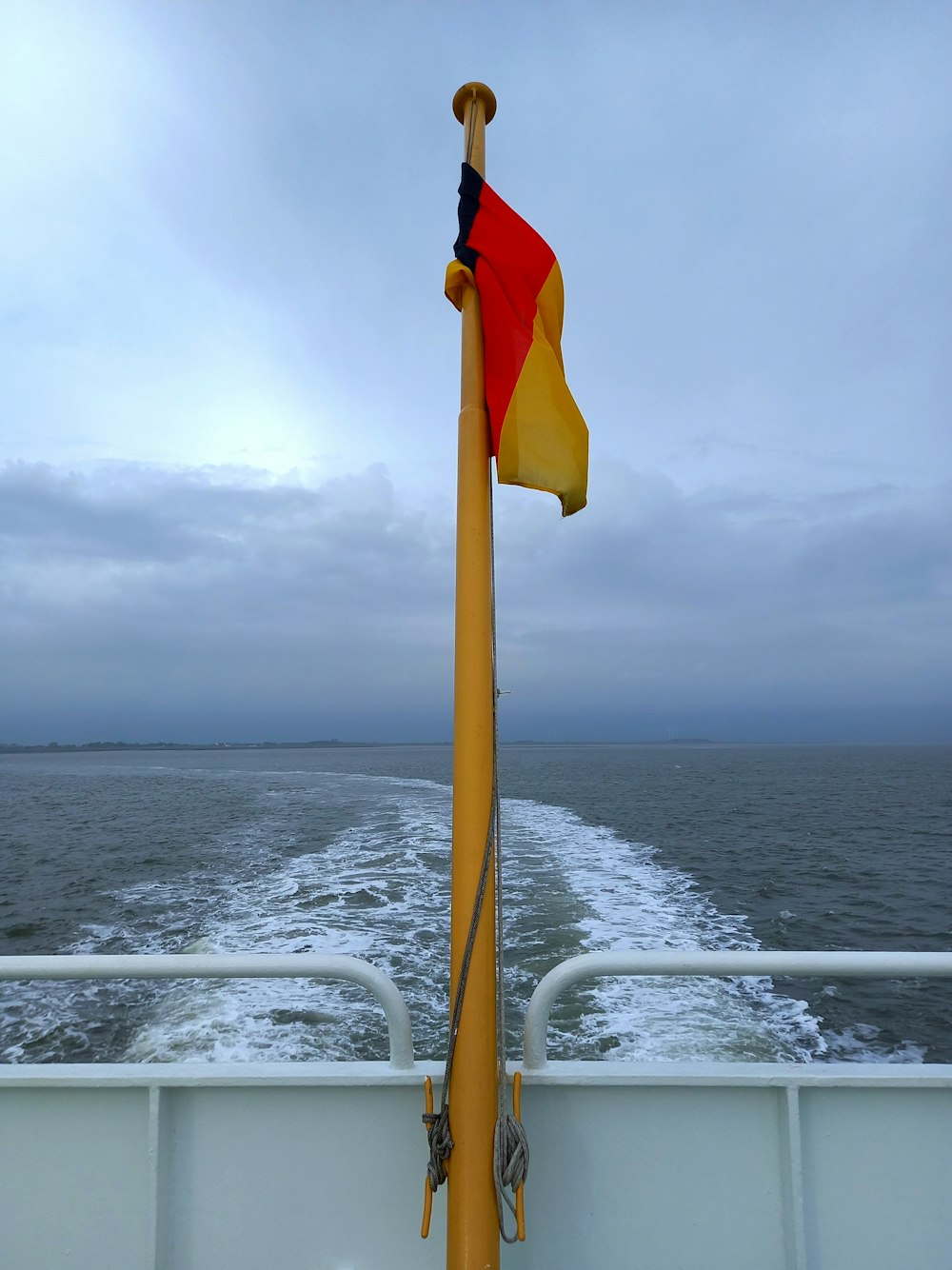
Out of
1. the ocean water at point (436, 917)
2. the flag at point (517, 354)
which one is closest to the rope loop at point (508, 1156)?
the flag at point (517, 354)

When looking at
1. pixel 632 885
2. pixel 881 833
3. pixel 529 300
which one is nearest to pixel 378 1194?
pixel 529 300

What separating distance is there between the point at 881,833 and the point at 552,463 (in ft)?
79.4

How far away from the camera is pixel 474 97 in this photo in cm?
196

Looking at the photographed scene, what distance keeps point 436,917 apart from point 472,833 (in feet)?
26.4

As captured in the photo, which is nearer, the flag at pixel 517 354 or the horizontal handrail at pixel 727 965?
the horizontal handrail at pixel 727 965

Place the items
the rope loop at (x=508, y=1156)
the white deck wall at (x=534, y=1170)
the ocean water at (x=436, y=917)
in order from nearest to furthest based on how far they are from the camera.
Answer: the rope loop at (x=508, y=1156)
the white deck wall at (x=534, y=1170)
the ocean water at (x=436, y=917)

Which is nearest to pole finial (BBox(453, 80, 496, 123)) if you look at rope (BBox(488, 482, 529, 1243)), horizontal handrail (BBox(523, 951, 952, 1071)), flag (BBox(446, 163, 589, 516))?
A: flag (BBox(446, 163, 589, 516))

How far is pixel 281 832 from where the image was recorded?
1786cm

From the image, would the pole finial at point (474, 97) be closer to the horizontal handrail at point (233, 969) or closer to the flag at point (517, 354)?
the flag at point (517, 354)

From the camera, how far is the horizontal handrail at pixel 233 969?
5.16 ft

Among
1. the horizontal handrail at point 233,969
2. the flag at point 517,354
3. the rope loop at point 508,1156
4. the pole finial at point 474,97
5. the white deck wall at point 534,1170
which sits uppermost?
the pole finial at point 474,97

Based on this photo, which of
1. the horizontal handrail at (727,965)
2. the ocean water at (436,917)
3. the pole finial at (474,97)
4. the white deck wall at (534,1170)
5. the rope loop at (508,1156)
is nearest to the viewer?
the rope loop at (508,1156)

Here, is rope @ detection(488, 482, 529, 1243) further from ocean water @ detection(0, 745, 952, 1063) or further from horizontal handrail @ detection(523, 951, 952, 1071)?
ocean water @ detection(0, 745, 952, 1063)

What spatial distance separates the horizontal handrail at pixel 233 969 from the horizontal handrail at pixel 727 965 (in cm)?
31
